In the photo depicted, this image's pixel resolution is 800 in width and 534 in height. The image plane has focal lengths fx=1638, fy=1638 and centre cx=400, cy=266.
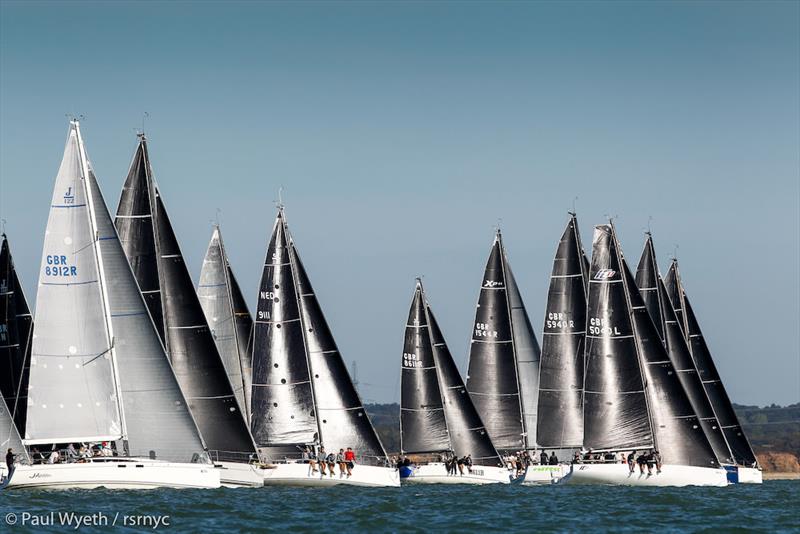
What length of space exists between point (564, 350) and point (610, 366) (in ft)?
28.0

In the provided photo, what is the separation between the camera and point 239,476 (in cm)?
5300

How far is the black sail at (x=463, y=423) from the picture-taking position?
69.2m

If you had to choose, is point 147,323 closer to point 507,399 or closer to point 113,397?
point 113,397

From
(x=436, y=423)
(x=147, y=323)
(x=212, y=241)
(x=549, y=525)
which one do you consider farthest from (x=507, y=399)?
(x=549, y=525)

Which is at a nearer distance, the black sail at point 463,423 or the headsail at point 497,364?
the black sail at point 463,423

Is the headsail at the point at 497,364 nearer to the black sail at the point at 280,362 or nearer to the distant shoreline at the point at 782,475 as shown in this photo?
the black sail at the point at 280,362

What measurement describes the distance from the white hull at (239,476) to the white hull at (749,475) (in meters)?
26.5

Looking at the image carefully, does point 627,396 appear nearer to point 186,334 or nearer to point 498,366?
point 498,366

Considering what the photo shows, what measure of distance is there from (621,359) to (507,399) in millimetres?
12840

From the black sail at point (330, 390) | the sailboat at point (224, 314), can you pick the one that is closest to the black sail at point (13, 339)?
the sailboat at point (224, 314)

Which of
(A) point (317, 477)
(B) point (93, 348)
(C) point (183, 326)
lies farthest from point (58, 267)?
(A) point (317, 477)

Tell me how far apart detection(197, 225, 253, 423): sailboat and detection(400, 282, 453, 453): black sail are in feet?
29.3

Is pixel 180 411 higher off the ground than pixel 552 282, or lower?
lower

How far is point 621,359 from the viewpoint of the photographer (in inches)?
2392
